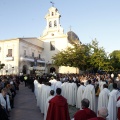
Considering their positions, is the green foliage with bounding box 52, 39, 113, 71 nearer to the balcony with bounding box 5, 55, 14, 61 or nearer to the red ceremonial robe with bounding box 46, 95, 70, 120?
the balcony with bounding box 5, 55, 14, 61

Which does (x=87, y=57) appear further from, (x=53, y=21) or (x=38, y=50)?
(x=53, y=21)

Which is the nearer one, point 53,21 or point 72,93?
point 72,93

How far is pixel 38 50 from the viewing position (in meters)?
49.9

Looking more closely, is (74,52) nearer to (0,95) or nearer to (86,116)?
(0,95)

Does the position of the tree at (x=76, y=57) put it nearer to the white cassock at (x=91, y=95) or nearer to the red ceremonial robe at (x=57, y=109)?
the white cassock at (x=91, y=95)

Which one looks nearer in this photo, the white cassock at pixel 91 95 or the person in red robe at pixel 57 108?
the person in red robe at pixel 57 108

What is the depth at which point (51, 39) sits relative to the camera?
51.1 m

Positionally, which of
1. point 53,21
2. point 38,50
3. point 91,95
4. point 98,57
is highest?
point 53,21

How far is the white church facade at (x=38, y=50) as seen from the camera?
41.7 meters

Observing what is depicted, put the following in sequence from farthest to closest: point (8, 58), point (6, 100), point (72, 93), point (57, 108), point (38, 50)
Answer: point (38, 50)
point (8, 58)
point (72, 93)
point (6, 100)
point (57, 108)

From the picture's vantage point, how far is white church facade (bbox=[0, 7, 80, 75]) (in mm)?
41656

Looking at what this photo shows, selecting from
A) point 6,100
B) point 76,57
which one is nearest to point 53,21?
point 76,57

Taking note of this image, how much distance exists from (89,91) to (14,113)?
166 inches

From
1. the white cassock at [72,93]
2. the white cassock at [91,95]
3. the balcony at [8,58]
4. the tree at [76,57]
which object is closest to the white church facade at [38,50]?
the balcony at [8,58]
